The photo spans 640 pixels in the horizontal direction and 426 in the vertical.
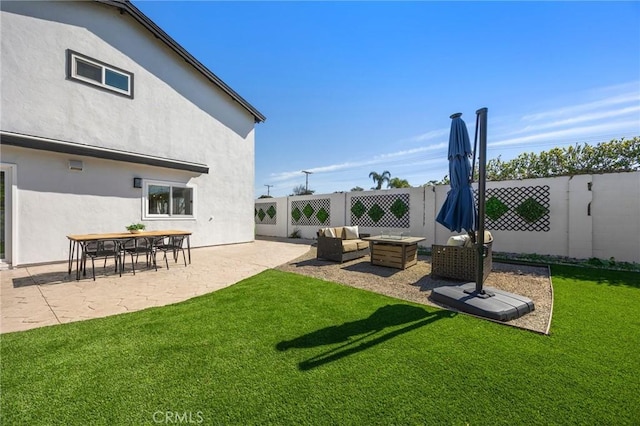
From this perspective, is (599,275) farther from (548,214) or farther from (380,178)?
(380,178)

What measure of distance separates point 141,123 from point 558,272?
13.9 m

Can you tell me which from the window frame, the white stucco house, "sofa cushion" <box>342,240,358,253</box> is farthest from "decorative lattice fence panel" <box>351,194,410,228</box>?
the window frame

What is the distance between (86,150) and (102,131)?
1.09 m

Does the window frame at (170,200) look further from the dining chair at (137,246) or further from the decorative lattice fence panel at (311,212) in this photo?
the decorative lattice fence panel at (311,212)

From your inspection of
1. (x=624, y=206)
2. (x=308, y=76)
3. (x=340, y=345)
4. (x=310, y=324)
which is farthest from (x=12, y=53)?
(x=624, y=206)

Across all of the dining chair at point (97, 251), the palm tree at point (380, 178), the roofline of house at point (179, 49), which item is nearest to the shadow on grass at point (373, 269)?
the dining chair at point (97, 251)

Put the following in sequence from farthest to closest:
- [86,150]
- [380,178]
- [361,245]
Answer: [380,178], [361,245], [86,150]

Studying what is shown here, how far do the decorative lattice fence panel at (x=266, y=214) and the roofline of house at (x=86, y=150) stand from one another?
7851mm

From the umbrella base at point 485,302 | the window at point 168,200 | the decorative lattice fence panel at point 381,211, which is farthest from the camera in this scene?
the decorative lattice fence panel at point 381,211

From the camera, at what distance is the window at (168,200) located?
9.71 m

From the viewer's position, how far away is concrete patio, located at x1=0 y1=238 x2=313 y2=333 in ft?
13.2

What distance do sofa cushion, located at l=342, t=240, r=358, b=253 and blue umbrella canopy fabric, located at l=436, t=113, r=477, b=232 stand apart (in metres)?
3.60

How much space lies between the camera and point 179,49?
1063cm

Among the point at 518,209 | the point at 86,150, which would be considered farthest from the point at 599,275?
the point at 86,150
